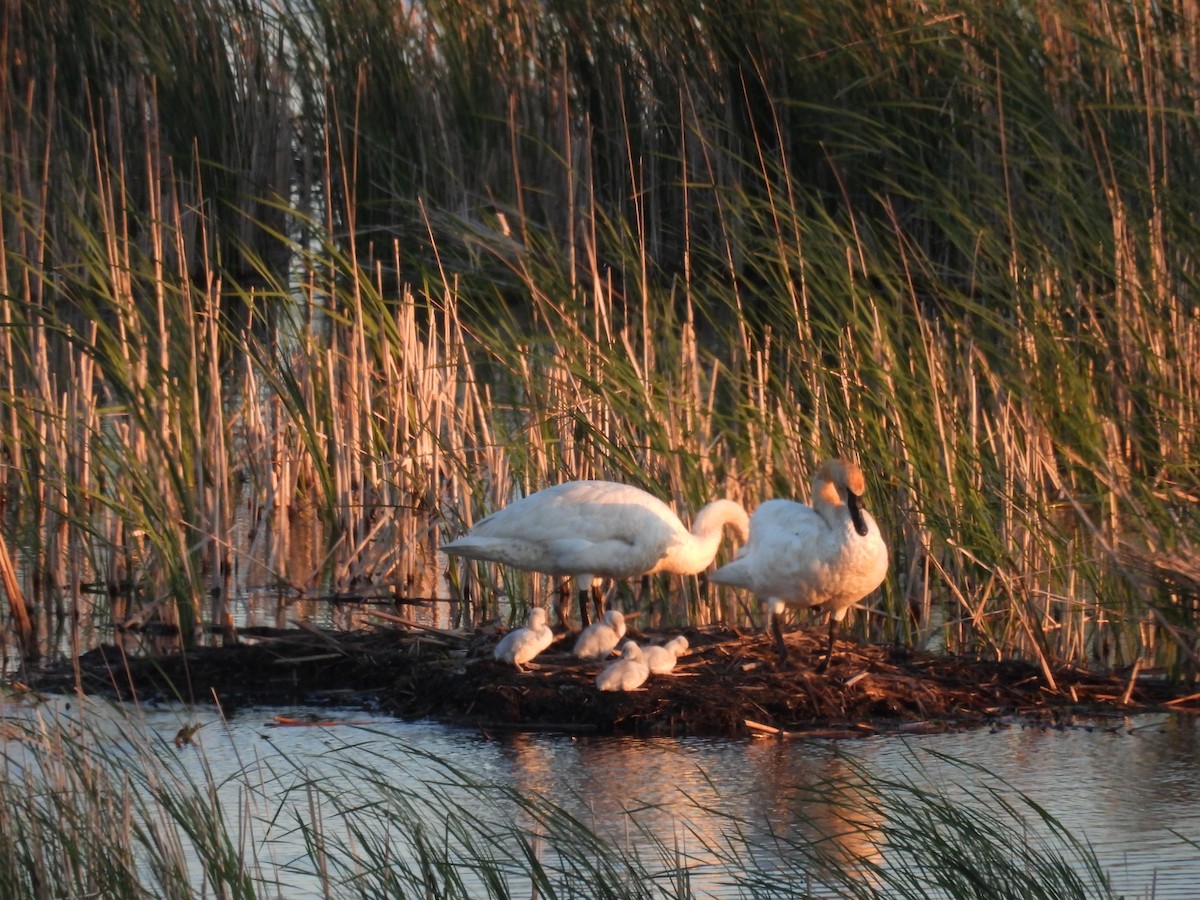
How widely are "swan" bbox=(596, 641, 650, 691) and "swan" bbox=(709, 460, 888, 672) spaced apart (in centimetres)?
53

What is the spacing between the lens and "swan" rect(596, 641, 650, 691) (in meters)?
5.99

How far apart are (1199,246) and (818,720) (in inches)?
118

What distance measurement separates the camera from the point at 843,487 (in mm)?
6496

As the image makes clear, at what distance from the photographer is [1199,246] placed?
786cm

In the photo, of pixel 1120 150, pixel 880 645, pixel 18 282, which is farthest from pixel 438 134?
pixel 880 645

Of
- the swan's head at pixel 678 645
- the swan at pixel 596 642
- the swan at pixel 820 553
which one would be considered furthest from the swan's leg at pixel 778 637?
the swan at pixel 596 642

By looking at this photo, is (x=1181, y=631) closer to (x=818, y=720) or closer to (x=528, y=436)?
(x=818, y=720)

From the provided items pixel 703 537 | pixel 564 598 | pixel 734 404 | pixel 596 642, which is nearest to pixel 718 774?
pixel 596 642

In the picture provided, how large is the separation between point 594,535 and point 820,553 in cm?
90

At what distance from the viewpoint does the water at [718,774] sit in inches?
182

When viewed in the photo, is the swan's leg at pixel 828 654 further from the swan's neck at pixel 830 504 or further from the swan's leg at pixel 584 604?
the swan's leg at pixel 584 604

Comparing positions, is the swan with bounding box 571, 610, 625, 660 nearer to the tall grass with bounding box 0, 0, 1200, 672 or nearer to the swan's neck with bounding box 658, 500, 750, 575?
the swan's neck with bounding box 658, 500, 750, 575

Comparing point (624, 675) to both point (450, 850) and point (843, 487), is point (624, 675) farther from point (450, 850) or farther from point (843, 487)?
point (450, 850)

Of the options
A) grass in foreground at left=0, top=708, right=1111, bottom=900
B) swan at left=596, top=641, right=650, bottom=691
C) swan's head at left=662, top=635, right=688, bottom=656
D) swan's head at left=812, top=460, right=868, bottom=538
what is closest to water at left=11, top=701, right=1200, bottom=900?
grass in foreground at left=0, top=708, right=1111, bottom=900
